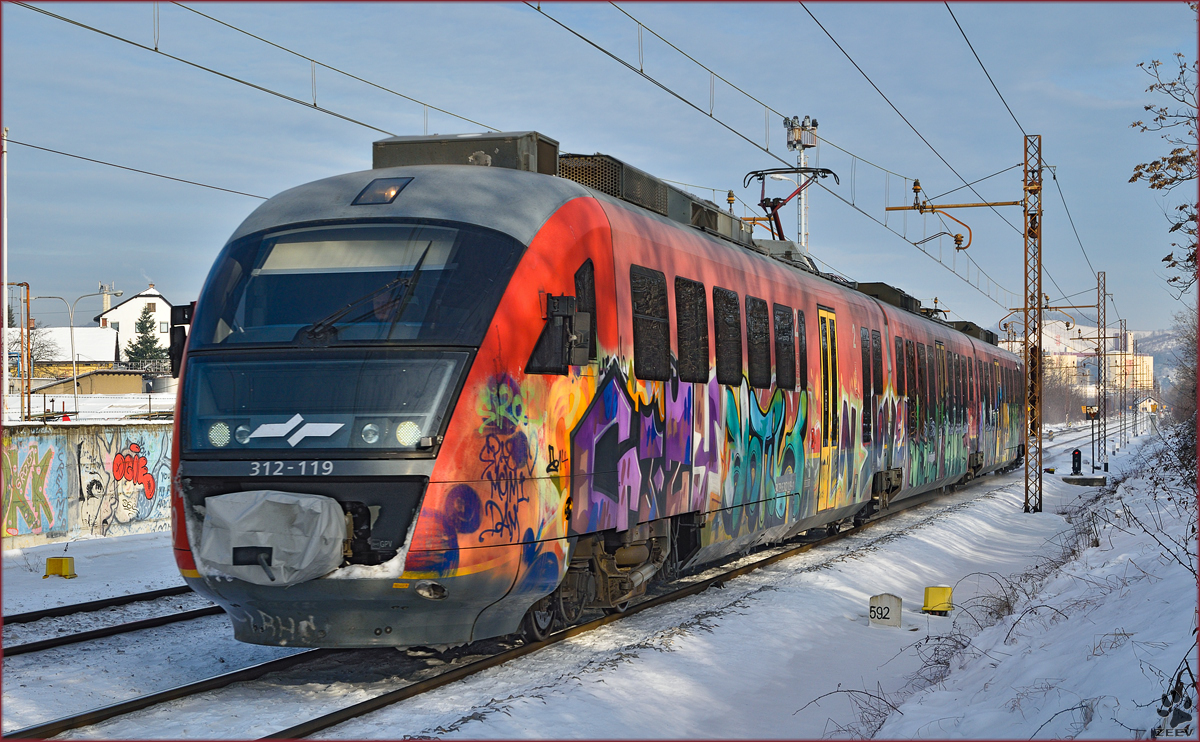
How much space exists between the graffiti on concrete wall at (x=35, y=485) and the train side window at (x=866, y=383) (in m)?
13.3

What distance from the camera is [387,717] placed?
7.08 meters

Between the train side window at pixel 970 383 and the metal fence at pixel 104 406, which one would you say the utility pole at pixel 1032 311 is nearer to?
the train side window at pixel 970 383

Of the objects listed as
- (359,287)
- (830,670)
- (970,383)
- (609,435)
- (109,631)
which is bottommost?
(830,670)

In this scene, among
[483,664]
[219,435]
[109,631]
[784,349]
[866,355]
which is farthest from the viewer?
[866,355]

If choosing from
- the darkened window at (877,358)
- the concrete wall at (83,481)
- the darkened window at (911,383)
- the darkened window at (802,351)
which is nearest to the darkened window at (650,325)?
the darkened window at (802,351)

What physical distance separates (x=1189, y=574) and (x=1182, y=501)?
27.5 ft

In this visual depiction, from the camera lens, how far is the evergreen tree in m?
100

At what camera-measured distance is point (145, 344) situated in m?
102

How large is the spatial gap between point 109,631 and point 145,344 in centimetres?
10012

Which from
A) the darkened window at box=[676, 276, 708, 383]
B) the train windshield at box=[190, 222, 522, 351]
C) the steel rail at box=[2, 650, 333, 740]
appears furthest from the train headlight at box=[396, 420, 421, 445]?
the darkened window at box=[676, 276, 708, 383]

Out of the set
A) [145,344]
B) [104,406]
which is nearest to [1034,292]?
[104,406]

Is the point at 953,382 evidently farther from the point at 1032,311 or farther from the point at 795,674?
the point at 795,674

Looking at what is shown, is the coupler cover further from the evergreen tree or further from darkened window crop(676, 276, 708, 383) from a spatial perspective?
the evergreen tree

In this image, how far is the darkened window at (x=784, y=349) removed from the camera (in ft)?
43.4
